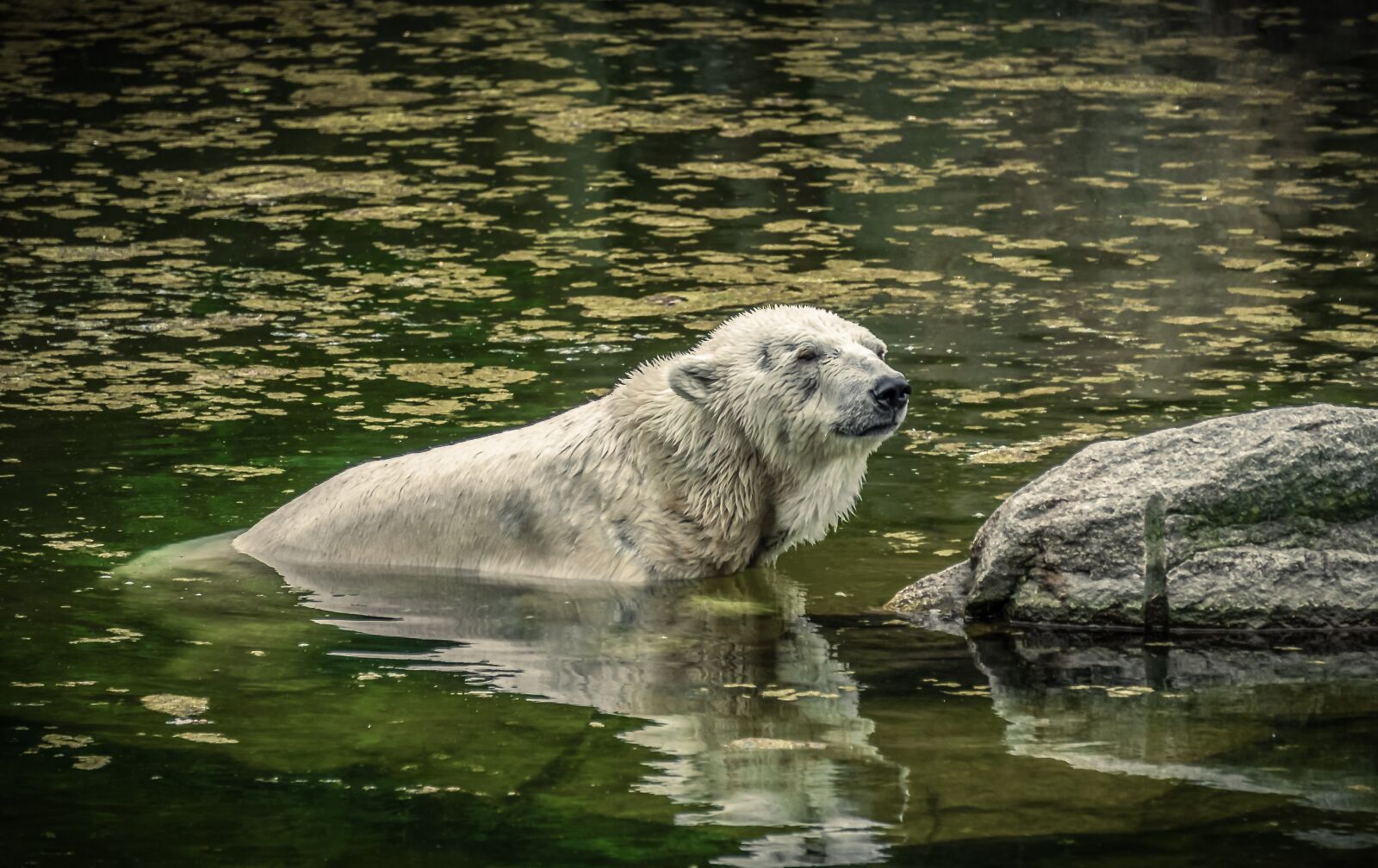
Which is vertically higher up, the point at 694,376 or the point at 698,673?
the point at 694,376

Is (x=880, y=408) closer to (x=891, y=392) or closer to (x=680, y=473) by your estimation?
(x=891, y=392)

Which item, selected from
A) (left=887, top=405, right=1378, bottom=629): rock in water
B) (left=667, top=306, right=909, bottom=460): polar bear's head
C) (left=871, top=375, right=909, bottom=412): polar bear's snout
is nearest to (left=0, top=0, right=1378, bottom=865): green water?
(left=887, top=405, right=1378, bottom=629): rock in water

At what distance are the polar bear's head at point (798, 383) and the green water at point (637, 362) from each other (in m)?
0.60

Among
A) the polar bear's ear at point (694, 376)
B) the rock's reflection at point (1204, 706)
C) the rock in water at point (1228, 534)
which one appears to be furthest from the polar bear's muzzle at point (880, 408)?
the rock's reflection at point (1204, 706)

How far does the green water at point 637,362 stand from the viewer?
215 inches

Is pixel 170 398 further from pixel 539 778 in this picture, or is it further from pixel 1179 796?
pixel 1179 796

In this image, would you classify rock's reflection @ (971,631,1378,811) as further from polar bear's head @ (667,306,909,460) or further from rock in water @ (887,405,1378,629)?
polar bear's head @ (667,306,909,460)

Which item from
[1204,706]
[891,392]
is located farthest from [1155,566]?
[891,392]

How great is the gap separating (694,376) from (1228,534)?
2.16m

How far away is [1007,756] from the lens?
5.71m

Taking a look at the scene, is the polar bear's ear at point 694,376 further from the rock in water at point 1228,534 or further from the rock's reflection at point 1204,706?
the rock's reflection at point 1204,706

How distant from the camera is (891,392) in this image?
7480 millimetres

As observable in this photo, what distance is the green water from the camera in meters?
5.47

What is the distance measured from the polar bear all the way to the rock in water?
0.94 m
